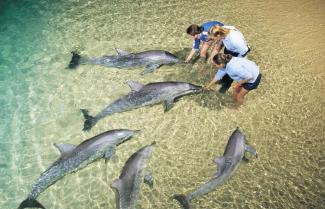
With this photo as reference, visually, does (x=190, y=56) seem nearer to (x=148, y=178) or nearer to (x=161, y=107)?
(x=161, y=107)

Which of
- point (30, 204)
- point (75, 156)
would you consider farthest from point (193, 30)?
point (30, 204)

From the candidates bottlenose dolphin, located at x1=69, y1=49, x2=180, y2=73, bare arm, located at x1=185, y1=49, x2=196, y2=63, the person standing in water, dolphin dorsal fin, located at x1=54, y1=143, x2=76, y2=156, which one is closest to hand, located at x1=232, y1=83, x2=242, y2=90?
the person standing in water

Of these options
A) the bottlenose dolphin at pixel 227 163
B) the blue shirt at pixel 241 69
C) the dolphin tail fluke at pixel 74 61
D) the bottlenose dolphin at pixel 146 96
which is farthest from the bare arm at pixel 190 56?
the dolphin tail fluke at pixel 74 61

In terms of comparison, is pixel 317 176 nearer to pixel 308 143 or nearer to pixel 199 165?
pixel 308 143

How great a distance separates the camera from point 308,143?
873cm

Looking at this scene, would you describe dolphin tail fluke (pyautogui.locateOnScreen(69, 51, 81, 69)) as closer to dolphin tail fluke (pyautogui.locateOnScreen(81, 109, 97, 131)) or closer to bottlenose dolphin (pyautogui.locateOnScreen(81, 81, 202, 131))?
bottlenose dolphin (pyautogui.locateOnScreen(81, 81, 202, 131))

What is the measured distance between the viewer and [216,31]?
29.2 feet

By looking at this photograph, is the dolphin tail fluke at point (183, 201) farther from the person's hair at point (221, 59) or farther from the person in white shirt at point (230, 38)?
the person in white shirt at point (230, 38)

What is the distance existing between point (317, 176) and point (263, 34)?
5.90 m

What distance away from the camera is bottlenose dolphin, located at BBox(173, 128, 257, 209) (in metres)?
7.30

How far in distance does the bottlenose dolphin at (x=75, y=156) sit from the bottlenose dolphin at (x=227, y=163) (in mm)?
2017

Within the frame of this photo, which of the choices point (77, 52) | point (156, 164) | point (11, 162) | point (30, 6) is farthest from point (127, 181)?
point (30, 6)

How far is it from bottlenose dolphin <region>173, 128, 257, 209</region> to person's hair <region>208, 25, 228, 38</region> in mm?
2783

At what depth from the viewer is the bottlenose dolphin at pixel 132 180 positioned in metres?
7.06
